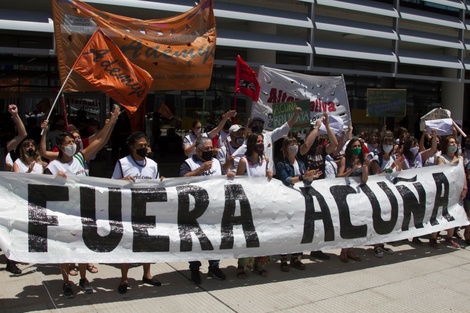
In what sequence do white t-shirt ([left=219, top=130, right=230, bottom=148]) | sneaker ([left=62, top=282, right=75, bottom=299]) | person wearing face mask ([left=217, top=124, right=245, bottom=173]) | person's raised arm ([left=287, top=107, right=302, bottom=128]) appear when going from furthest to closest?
white t-shirt ([left=219, top=130, right=230, bottom=148]) → person wearing face mask ([left=217, top=124, right=245, bottom=173]) → person's raised arm ([left=287, top=107, right=302, bottom=128]) → sneaker ([left=62, top=282, right=75, bottom=299])

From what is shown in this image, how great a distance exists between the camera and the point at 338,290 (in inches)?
204

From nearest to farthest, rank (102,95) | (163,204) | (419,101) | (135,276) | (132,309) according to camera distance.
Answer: (132,309)
(163,204)
(135,276)
(102,95)
(419,101)

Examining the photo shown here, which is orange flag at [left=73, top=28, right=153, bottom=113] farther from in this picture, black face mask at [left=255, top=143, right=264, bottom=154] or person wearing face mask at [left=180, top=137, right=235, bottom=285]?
black face mask at [left=255, top=143, right=264, bottom=154]

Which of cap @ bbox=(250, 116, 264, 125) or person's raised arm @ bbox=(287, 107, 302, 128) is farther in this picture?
cap @ bbox=(250, 116, 264, 125)

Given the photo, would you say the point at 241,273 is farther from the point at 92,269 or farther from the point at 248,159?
the point at 92,269

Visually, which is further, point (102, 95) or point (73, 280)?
point (102, 95)

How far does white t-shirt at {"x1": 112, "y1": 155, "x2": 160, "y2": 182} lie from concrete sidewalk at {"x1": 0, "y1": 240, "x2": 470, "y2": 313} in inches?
46.2

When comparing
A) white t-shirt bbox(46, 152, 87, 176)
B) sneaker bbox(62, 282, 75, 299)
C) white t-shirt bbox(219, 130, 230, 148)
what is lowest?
sneaker bbox(62, 282, 75, 299)

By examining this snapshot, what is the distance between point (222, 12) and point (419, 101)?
37.2 feet

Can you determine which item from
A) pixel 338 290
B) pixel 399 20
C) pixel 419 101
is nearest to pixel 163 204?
pixel 338 290

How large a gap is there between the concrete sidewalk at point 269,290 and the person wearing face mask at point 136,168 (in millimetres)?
110

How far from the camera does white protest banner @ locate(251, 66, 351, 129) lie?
7.46 m

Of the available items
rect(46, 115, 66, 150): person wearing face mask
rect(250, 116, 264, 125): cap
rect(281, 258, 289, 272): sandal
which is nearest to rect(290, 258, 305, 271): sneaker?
rect(281, 258, 289, 272): sandal

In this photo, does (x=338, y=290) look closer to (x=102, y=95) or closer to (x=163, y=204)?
(x=163, y=204)
